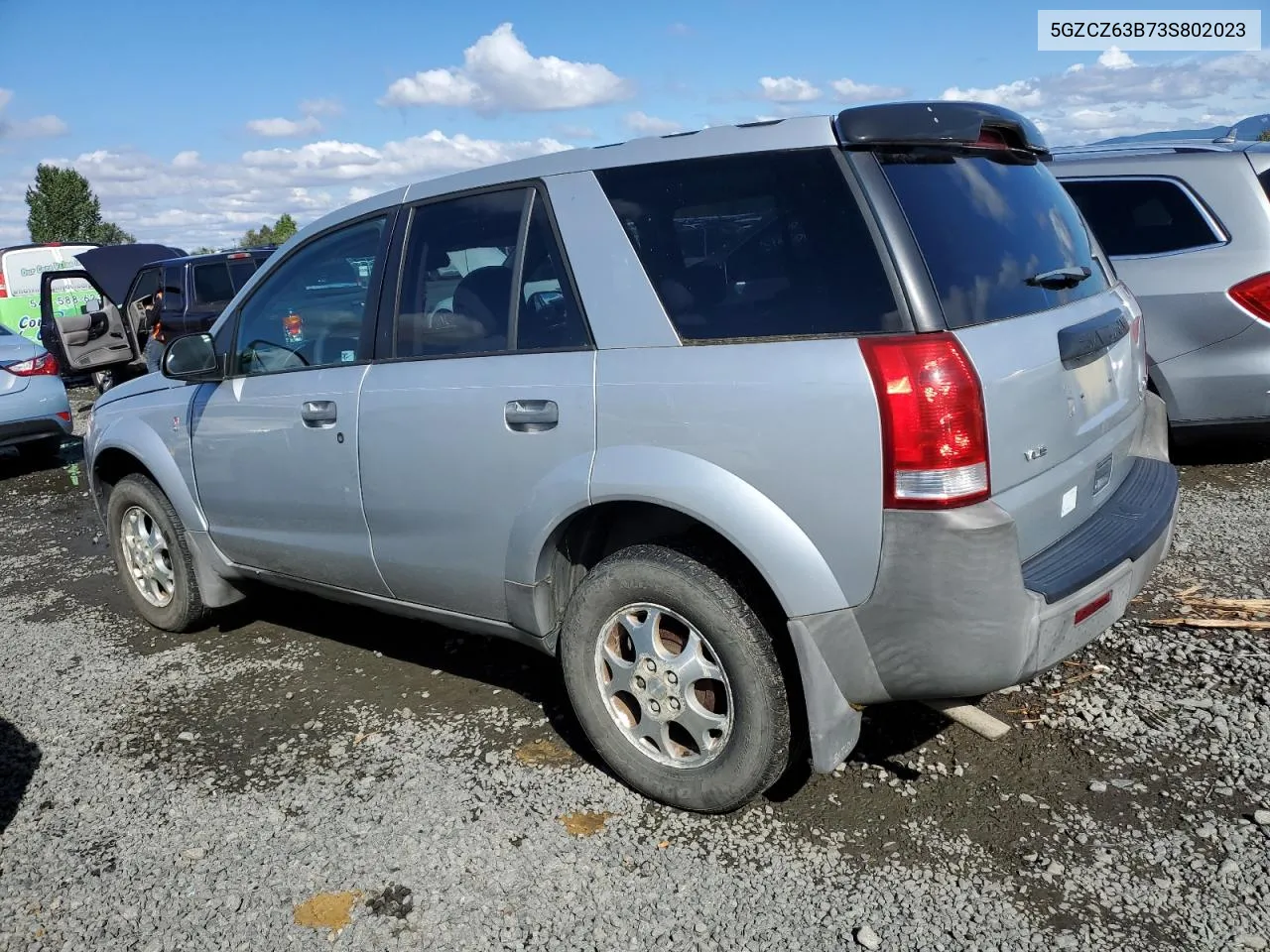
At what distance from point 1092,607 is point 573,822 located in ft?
5.34

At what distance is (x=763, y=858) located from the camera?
2.91 meters

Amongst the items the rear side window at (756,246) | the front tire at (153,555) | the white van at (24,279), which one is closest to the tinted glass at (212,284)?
the front tire at (153,555)

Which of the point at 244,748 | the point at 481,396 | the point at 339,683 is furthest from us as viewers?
the point at 339,683

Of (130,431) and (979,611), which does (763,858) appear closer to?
(979,611)

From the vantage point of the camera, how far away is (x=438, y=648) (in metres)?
4.66

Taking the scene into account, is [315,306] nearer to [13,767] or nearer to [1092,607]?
[13,767]

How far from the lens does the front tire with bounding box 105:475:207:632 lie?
4.77 m

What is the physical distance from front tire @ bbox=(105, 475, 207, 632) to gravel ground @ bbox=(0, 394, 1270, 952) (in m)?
0.45

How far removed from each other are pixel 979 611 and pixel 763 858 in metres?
0.97

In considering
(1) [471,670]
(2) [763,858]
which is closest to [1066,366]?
(2) [763,858]

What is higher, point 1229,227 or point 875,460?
point 1229,227

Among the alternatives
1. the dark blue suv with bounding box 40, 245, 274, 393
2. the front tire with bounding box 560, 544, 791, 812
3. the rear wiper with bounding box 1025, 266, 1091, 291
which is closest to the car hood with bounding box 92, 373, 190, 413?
the front tire with bounding box 560, 544, 791, 812

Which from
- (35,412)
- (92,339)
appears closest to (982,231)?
(35,412)

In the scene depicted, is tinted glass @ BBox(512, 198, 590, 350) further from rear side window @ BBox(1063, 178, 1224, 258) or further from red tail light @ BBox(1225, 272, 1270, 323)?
red tail light @ BBox(1225, 272, 1270, 323)
